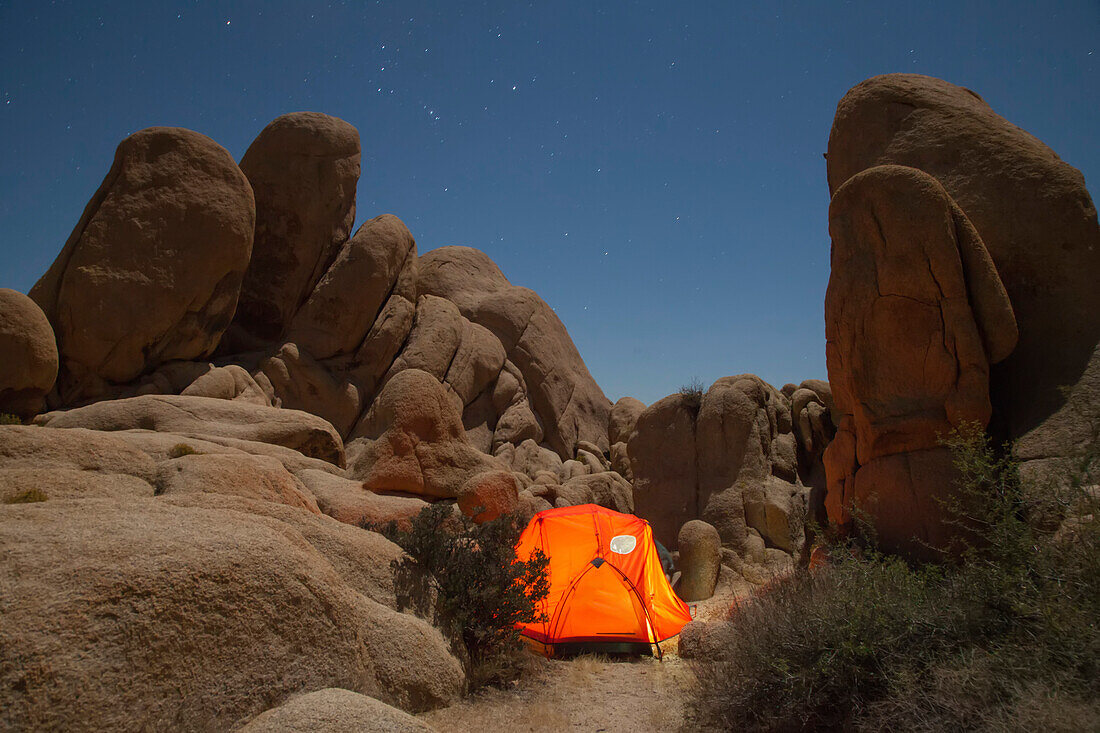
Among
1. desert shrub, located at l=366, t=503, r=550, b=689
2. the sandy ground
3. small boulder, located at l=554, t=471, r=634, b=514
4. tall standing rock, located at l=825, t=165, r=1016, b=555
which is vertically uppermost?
tall standing rock, located at l=825, t=165, r=1016, b=555

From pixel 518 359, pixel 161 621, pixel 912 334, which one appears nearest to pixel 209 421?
pixel 161 621

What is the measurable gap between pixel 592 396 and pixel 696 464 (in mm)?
17160

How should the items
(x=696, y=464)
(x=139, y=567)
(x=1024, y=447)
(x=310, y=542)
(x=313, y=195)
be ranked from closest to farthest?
(x=139, y=567) < (x=310, y=542) < (x=1024, y=447) < (x=696, y=464) < (x=313, y=195)

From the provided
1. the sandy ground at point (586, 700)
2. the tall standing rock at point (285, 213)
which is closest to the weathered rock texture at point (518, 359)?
the tall standing rock at point (285, 213)

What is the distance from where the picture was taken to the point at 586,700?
21.1 feet

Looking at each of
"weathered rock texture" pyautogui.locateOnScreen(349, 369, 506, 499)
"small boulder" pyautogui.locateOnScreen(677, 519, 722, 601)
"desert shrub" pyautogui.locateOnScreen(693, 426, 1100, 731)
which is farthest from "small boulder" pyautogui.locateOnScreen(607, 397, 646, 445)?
"desert shrub" pyautogui.locateOnScreen(693, 426, 1100, 731)

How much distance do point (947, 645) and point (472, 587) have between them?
13.1ft

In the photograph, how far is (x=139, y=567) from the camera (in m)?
3.43

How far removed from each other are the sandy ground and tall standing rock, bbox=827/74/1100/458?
15.6ft

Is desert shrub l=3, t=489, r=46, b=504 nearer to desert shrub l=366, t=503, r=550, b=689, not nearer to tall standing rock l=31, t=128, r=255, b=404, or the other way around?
desert shrub l=366, t=503, r=550, b=689

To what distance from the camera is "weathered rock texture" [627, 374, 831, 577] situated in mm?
15109

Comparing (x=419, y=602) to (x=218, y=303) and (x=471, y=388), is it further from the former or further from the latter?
(x=471, y=388)

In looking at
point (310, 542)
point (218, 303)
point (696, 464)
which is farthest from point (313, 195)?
point (310, 542)

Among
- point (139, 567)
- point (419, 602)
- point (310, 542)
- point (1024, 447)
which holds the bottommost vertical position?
point (419, 602)
